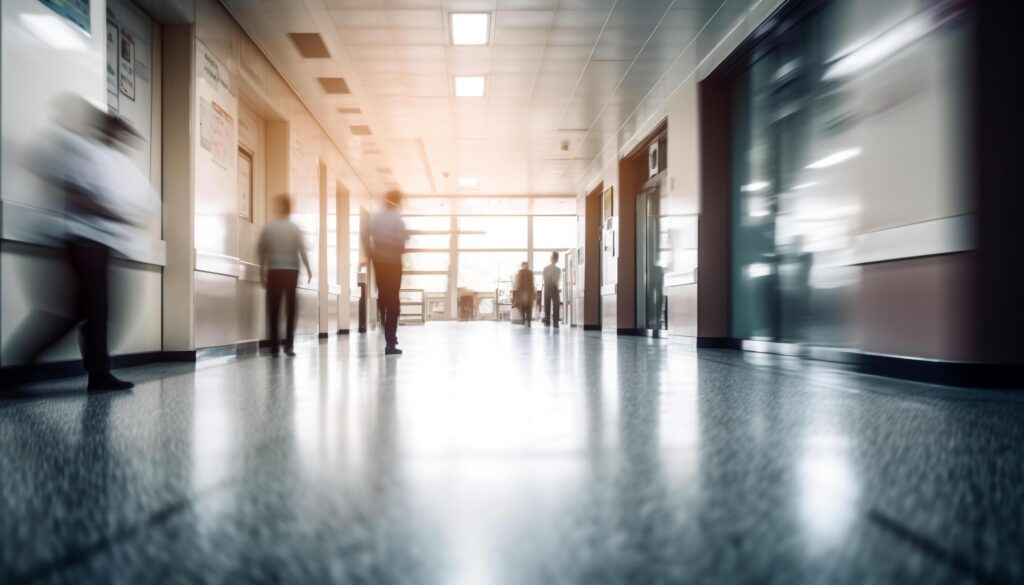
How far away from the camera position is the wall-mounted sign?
10.5 ft

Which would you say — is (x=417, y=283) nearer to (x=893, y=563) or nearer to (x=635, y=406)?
(x=635, y=406)

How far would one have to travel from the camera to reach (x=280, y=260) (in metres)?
5.56

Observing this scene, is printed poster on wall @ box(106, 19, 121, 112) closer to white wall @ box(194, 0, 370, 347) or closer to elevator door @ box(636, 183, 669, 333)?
white wall @ box(194, 0, 370, 347)

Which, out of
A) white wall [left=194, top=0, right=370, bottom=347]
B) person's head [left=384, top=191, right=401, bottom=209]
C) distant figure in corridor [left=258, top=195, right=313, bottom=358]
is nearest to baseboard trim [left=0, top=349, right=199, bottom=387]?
white wall [left=194, top=0, right=370, bottom=347]

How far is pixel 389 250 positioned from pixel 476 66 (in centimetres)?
275

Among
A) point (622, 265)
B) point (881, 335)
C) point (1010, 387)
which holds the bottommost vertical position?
point (1010, 387)

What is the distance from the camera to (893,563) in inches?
30.8

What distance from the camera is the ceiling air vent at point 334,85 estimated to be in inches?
286

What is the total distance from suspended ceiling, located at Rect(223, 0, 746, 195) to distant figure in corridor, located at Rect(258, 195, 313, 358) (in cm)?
187

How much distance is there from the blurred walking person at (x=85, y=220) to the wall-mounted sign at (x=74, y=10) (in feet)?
2.18

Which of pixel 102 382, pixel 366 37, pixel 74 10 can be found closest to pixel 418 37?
pixel 366 37

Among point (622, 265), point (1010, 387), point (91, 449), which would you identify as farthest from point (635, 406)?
point (622, 265)

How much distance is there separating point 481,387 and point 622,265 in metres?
7.63

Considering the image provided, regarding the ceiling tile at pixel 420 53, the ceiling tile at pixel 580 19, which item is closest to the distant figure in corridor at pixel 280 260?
the ceiling tile at pixel 420 53
